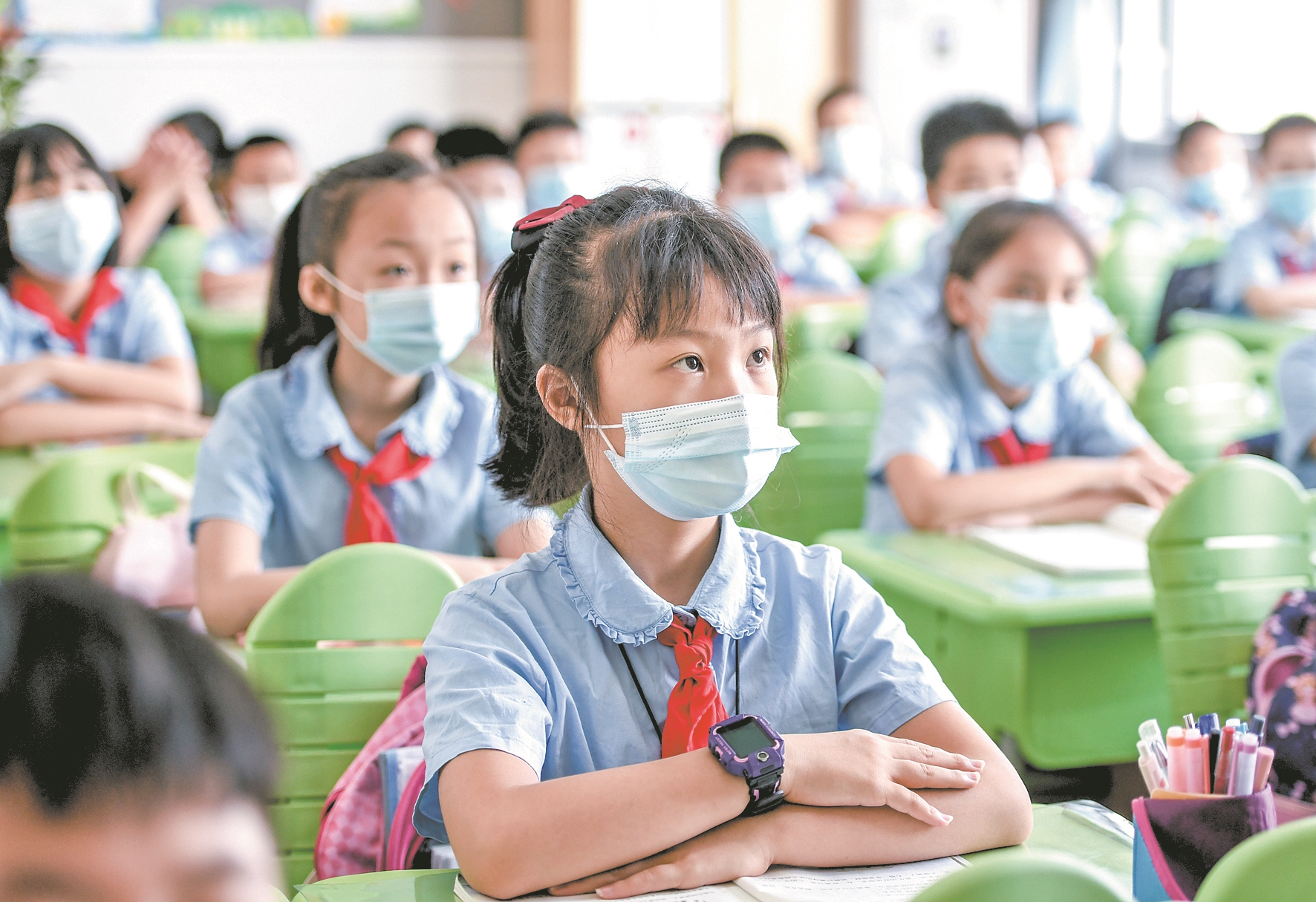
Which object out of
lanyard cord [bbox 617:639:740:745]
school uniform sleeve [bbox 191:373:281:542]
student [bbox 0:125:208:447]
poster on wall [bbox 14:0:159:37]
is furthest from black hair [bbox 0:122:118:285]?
poster on wall [bbox 14:0:159:37]

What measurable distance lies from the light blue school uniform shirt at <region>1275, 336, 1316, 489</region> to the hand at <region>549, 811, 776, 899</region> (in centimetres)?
212

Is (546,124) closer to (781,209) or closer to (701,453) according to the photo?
(781,209)

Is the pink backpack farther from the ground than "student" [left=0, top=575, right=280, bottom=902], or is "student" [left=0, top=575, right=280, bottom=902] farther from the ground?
"student" [left=0, top=575, right=280, bottom=902]

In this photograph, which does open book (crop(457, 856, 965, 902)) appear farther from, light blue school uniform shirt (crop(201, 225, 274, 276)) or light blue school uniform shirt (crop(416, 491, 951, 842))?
light blue school uniform shirt (crop(201, 225, 274, 276))

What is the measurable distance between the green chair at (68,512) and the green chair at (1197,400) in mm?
2252

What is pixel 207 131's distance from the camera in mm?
6578

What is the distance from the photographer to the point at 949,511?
2.36 metres

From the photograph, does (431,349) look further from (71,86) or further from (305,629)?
(71,86)

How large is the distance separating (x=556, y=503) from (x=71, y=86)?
298 inches

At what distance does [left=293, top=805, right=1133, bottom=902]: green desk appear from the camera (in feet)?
3.59

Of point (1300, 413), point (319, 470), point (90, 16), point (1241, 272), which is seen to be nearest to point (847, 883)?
point (319, 470)

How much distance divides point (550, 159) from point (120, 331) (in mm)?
2807

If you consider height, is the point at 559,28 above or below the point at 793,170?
above

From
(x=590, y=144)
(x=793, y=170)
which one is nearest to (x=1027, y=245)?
(x=793, y=170)
